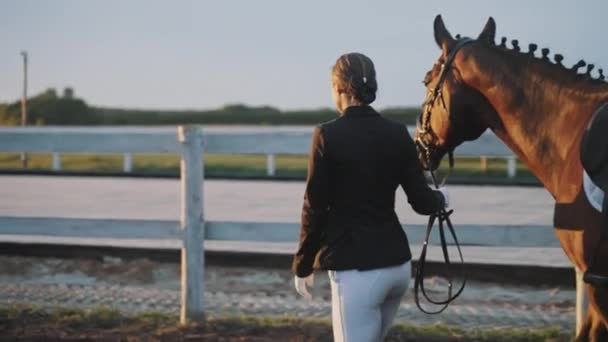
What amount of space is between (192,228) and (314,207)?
307cm

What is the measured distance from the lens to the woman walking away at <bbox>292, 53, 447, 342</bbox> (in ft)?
12.1

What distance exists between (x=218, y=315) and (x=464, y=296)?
6.34 ft

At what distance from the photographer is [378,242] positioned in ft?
12.2

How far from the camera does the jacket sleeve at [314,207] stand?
12.1 ft

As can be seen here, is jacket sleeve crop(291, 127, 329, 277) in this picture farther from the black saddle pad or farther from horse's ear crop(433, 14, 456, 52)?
horse's ear crop(433, 14, 456, 52)

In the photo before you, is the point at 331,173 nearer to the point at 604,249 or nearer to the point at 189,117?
the point at 604,249

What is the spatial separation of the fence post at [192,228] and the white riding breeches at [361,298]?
9.79ft

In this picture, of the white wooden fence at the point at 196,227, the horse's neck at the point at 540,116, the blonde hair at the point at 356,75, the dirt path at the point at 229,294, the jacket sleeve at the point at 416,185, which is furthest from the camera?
the dirt path at the point at 229,294

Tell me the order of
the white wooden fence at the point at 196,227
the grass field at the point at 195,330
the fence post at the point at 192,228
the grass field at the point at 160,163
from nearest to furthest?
the grass field at the point at 195,330
the white wooden fence at the point at 196,227
the fence post at the point at 192,228
the grass field at the point at 160,163

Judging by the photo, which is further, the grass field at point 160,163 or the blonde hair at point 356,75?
the grass field at point 160,163

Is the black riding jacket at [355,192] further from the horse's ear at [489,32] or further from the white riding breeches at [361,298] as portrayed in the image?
the horse's ear at [489,32]

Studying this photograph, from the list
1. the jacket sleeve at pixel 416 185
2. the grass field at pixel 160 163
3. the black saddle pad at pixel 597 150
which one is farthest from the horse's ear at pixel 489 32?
the grass field at pixel 160 163

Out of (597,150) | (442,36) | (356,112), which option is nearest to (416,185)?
(356,112)

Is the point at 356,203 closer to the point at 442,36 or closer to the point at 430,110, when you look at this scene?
the point at 430,110
